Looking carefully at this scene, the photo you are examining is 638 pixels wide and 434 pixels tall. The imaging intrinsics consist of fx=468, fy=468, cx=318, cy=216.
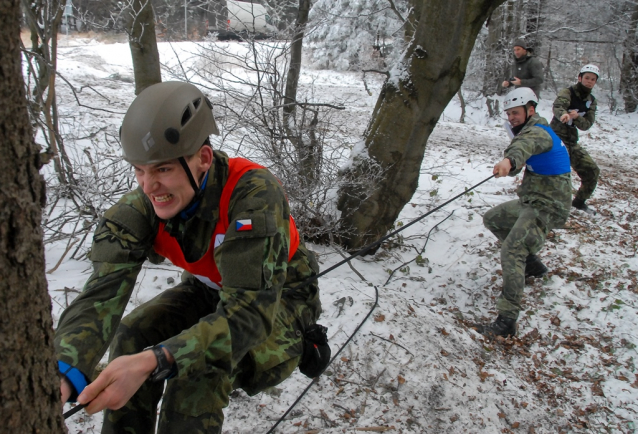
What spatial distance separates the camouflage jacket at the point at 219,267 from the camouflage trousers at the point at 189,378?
0.18 metres

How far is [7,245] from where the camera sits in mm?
1091

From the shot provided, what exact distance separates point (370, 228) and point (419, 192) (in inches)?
79.3

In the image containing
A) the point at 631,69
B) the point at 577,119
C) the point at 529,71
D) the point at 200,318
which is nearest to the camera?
the point at 200,318

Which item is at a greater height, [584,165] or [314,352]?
[584,165]

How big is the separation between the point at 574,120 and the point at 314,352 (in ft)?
18.9

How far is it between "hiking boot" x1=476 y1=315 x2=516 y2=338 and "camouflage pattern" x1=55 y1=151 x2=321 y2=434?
2747 mm

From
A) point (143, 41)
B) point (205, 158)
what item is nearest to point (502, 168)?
point (205, 158)

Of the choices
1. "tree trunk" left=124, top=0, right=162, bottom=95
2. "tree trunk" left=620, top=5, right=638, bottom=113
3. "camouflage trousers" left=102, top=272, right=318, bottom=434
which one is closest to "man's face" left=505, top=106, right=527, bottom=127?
"camouflage trousers" left=102, top=272, right=318, bottom=434

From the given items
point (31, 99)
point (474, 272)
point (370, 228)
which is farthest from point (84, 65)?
point (474, 272)

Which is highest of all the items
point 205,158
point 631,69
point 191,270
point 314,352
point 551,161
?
point 631,69

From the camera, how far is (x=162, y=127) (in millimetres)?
1890

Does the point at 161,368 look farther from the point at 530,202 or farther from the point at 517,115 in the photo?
the point at 517,115

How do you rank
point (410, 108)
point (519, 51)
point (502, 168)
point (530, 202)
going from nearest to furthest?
point (502, 168) < point (530, 202) < point (410, 108) < point (519, 51)

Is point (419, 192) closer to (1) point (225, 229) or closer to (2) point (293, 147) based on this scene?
(2) point (293, 147)
